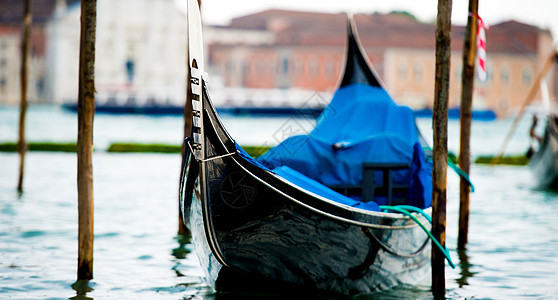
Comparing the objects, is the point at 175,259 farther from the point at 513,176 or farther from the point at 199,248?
the point at 513,176

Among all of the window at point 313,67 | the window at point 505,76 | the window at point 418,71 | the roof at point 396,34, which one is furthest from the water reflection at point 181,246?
the window at point 505,76

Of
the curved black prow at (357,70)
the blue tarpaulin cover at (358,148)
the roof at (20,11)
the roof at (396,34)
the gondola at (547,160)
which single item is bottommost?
the gondola at (547,160)

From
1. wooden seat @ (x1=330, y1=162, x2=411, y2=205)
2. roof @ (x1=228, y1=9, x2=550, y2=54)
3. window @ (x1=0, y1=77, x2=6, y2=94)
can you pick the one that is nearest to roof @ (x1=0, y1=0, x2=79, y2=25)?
window @ (x1=0, y1=77, x2=6, y2=94)

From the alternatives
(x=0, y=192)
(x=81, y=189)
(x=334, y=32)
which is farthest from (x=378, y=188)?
(x=334, y=32)

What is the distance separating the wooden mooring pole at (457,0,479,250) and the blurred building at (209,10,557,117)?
32263 mm

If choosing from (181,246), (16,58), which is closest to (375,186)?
(181,246)

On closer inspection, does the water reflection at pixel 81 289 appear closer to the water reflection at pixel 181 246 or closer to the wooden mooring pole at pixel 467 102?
the water reflection at pixel 181 246

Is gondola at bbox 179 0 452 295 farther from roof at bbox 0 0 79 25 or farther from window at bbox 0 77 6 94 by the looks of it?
window at bbox 0 77 6 94

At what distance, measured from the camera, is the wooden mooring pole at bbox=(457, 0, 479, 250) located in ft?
16.2

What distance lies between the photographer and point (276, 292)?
3.68 metres

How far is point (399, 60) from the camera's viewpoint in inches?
1485

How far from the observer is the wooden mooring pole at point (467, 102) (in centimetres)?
495

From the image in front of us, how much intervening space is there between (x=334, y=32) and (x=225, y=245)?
36392mm

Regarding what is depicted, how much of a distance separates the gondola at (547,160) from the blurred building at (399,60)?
91.9 ft
